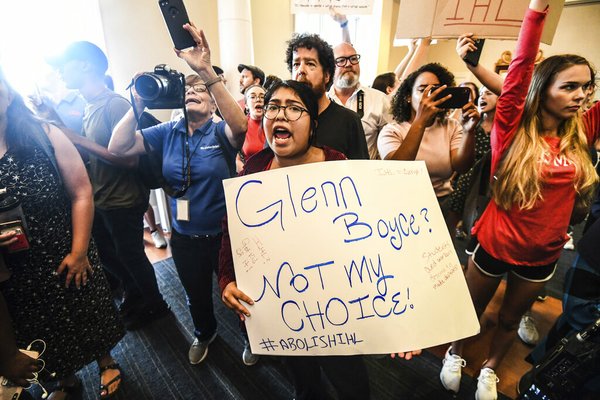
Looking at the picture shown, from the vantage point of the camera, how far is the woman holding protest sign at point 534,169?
40.3 inches

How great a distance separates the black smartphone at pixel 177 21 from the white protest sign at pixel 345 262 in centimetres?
62

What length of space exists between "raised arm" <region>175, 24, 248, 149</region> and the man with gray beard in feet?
2.88

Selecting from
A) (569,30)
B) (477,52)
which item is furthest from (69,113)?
(569,30)

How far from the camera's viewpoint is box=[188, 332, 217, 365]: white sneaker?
5.17ft

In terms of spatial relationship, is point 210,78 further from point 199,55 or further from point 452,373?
point 452,373

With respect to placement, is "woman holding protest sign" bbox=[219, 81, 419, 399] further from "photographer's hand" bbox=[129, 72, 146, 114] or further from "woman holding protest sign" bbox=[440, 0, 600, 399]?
"woman holding protest sign" bbox=[440, 0, 600, 399]

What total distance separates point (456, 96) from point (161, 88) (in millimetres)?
1172

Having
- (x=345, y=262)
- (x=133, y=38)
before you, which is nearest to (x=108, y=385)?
(x=345, y=262)

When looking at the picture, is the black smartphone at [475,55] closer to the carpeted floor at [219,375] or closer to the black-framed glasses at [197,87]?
the black-framed glasses at [197,87]

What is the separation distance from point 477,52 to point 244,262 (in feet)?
3.94

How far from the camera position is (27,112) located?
3.30 ft

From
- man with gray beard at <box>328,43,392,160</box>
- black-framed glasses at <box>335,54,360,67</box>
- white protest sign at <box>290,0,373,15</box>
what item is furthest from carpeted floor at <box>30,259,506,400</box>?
white protest sign at <box>290,0,373,15</box>

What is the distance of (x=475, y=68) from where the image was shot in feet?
3.81

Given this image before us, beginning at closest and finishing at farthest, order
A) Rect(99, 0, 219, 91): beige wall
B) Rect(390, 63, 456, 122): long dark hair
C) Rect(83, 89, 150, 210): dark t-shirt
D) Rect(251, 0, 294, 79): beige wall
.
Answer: Rect(390, 63, 456, 122): long dark hair
Rect(83, 89, 150, 210): dark t-shirt
Rect(99, 0, 219, 91): beige wall
Rect(251, 0, 294, 79): beige wall
